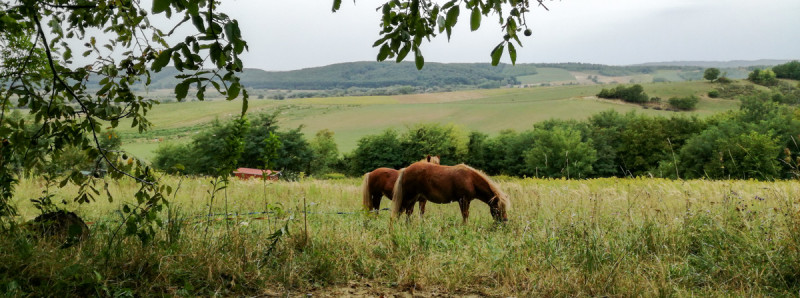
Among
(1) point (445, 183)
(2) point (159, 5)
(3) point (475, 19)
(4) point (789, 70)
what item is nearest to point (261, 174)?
(1) point (445, 183)

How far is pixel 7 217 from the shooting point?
443cm

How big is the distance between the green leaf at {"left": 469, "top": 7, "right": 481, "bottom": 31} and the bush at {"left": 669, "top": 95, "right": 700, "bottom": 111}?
383ft

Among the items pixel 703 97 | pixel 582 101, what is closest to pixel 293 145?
pixel 582 101

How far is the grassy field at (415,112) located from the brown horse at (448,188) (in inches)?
3064

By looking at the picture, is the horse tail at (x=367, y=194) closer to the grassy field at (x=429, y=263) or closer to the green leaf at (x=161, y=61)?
the grassy field at (x=429, y=263)

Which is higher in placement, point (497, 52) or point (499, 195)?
point (497, 52)

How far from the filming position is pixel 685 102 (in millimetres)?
102625

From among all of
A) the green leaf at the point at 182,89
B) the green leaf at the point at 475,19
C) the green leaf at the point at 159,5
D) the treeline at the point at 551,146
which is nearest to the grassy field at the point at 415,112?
the treeline at the point at 551,146

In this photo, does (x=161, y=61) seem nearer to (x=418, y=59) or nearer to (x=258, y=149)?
(x=418, y=59)

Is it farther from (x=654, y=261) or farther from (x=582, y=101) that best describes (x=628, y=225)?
(x=582, y=101)

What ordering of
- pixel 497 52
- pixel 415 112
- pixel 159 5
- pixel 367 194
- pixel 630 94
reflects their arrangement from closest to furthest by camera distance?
pixel 159 5
pixel 497 52
pixel 367 194
pixel 415 112
pixel 630 94

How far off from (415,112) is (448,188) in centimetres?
10083

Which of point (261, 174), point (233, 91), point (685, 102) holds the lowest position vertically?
point (685, 102)

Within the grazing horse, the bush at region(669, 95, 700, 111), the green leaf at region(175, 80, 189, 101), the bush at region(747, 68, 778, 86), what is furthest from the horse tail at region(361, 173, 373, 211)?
the bush at region(747, 68, 778, 86)
